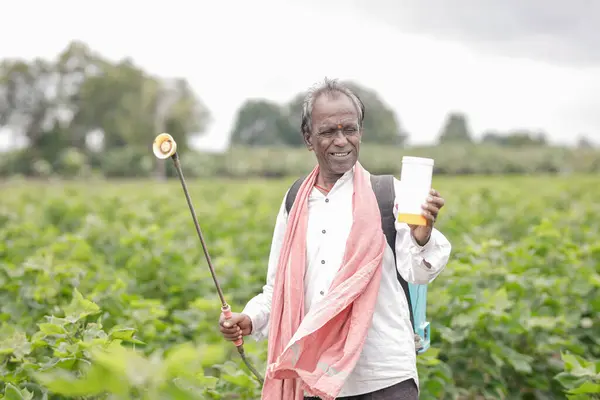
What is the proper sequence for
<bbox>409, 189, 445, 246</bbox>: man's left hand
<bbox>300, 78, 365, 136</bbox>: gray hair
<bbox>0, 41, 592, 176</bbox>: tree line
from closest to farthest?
<bbox>409, 189, 445, 246</bbox>: man's left hand < <bbox>300, 78, 365, 136</bbox>: gray hair < <bbox>0, 41, 592, 176</bbox>: tree line

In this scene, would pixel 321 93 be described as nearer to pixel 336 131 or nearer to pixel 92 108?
pixel 336 131

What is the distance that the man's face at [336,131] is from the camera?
2219 mm

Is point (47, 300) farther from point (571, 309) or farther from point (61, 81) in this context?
point (61, 81)

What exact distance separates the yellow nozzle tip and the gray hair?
53 cm

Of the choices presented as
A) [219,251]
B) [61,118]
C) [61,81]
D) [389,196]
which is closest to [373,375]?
[389,196]

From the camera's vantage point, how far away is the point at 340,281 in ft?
6.95

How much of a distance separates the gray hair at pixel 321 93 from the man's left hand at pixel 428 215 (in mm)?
463

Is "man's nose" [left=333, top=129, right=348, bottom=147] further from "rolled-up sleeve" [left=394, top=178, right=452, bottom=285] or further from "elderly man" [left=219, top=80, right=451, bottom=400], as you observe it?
"rolled-up sleeve" [left=394, top=178, right=452, bottom=285]

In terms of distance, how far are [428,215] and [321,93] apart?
0.62m

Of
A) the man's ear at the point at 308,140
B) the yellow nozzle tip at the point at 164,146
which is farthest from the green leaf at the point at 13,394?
the man's ear at the point at 308,140

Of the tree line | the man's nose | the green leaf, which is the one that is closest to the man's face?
the man's nose

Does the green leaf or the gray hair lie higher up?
the gray hair

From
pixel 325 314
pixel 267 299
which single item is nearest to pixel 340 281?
pixel 325 314

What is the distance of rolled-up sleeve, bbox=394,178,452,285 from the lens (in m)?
2.06
